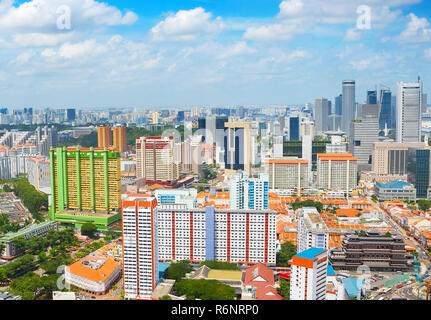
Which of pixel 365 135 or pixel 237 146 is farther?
pixel 365 135

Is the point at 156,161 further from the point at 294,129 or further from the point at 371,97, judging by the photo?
the point at 294,129

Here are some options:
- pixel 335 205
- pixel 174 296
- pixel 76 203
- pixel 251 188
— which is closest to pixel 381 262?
pixel 251 188

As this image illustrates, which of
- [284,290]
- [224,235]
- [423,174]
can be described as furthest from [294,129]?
[284,290]

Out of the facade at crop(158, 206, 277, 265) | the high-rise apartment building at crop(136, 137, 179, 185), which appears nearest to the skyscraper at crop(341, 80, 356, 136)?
the high-rise apartment building at crop(136, 137, 179, 185)

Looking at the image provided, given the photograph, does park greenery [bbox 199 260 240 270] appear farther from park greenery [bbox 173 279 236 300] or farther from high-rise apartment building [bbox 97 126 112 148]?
high-rise apartment building [bbox 97 126 112 148]

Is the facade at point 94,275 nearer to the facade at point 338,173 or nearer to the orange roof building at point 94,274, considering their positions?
the orange roof building at point 94,274

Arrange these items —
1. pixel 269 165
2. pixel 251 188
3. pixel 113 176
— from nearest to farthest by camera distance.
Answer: pixel 251 188
pixel 113 176
pixel 269 165

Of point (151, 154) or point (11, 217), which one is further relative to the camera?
point (151, 154)
